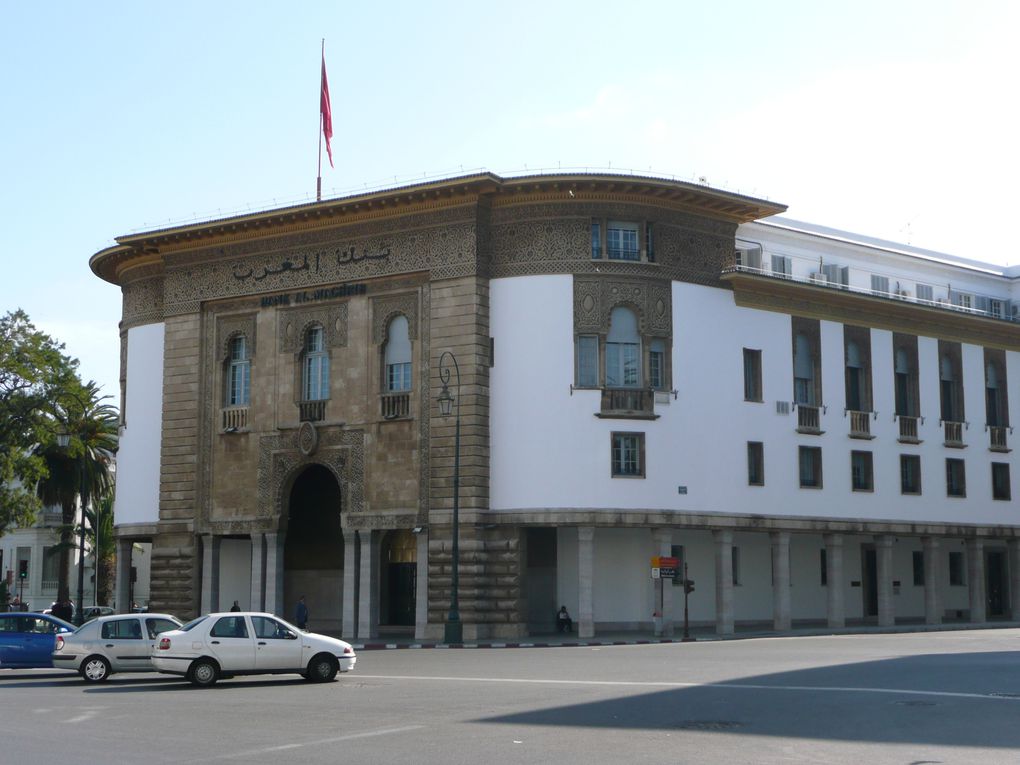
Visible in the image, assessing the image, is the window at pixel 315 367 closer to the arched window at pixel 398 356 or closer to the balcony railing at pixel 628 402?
the arched window at pixel 398 356

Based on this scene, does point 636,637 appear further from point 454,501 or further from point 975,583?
point 975,583

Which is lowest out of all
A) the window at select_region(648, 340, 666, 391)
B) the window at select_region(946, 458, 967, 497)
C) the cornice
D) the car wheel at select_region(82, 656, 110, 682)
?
the car wheel at select_region(82, 656, 110, 682)

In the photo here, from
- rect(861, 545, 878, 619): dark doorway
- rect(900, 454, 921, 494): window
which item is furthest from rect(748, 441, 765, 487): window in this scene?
rect(861, 545, 878, 619): dark doorway

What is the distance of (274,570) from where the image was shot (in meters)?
50.8

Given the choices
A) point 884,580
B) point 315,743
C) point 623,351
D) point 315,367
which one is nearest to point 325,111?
point 315,367

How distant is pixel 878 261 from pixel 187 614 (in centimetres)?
3232

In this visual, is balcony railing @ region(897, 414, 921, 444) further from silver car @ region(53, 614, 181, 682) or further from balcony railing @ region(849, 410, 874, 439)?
silver car @ region(53, 614, 181, 682)

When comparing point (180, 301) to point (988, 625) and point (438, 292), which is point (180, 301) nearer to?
point (438, 292)

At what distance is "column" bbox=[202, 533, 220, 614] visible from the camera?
5288 cm

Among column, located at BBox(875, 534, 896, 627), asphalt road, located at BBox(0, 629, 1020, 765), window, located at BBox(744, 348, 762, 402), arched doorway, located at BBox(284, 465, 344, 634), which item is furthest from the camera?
arched doorway, located at BBox(284, 465, 344, 634)

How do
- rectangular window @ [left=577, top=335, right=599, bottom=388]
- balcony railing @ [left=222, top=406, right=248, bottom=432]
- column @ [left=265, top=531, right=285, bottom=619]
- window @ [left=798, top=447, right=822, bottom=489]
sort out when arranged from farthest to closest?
1. balcony railing @ [left=222, top=406, right=248, bottom=432]
2. window @ [left=798, top=447, right=822, bottom=489]
3. column @ [left=265, top=531, right=285, bottom=619]
4. rectangular window @ [left=577, top=335, right=599, bottom=388]

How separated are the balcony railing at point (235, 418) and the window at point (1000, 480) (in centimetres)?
3190

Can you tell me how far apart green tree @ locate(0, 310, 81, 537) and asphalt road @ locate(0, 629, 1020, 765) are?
2534 centimetres

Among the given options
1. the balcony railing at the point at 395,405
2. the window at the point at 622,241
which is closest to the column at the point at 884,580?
the window at the point at 622,241
